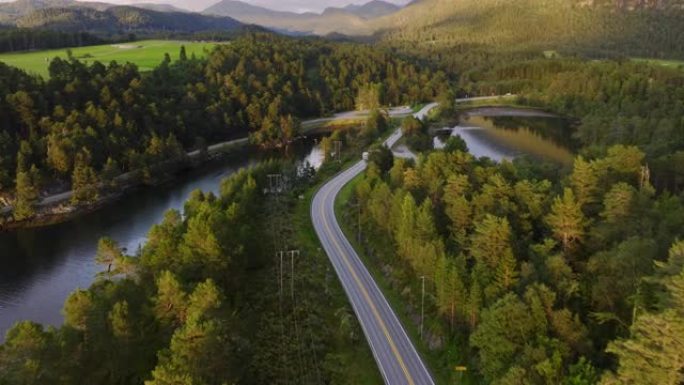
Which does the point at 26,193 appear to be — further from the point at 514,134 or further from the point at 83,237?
the point at 514,134

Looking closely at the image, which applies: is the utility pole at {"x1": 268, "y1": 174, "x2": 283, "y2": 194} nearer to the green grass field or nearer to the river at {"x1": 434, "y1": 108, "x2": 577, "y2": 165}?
the river at {"x1": 434, "y1": 108, "x2": 577, "y2": 165}

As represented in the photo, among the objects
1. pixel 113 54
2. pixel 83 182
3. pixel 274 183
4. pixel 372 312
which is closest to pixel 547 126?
pixel 274 183

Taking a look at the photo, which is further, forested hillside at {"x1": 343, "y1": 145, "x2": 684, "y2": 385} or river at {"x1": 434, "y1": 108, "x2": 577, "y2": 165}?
river at {"x1": 434, "y1": 108, "x2": 577, "y2": 165}

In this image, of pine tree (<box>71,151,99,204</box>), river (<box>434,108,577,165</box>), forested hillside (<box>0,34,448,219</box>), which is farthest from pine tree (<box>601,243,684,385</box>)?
river (<box>434,108,577,165</box>)

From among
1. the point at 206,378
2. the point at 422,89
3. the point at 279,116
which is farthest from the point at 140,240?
the point at 422,89

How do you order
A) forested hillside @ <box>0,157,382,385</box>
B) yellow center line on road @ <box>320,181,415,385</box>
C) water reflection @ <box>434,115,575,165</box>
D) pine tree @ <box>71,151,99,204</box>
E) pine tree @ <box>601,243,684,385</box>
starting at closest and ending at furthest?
pine tree @ <box>601,243,684,385</box> → forested hillside @ <box>0,157,382,385</box> → yellow center line on road @ <box>320,181,415,385</box> → pine tree @ <box>71,151,99,204</box> → water reflection @ <box>434,115,575,165</box>

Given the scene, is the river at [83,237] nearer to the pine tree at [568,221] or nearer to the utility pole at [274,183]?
the utility pole at [274,183]

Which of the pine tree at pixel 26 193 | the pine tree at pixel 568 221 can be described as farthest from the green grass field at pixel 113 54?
the pine tree at pixel 568 221
